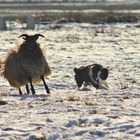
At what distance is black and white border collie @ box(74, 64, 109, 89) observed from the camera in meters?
15.4

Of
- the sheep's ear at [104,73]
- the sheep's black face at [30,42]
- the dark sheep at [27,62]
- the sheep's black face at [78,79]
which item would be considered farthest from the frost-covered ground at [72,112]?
the sheep's black face at [30,42]

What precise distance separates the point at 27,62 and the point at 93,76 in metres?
2.70

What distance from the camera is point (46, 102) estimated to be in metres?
10.8

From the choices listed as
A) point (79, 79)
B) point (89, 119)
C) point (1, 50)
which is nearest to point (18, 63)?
point (79, 79)

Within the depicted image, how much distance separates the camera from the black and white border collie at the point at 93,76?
1544cm

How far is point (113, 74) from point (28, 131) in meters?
9.97

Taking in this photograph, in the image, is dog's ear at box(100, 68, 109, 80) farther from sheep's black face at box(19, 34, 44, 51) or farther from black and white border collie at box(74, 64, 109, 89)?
sheep's black face at box(19, 34, 44, 51)

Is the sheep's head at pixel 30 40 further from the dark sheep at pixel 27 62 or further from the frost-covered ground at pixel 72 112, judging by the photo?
the frost-covered ground at pixel 72 112

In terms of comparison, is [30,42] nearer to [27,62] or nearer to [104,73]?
[27,62]

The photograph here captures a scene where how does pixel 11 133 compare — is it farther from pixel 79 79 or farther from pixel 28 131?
pixel 79 79

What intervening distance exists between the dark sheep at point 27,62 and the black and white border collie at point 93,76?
82.7 inches

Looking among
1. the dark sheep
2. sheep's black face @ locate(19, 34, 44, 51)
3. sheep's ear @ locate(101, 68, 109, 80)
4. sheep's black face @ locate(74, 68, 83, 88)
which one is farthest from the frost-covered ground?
sheep's black face @ locate(19, 34, 44, 51)

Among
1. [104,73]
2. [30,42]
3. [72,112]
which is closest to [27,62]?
[30,42]

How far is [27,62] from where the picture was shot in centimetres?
1341
